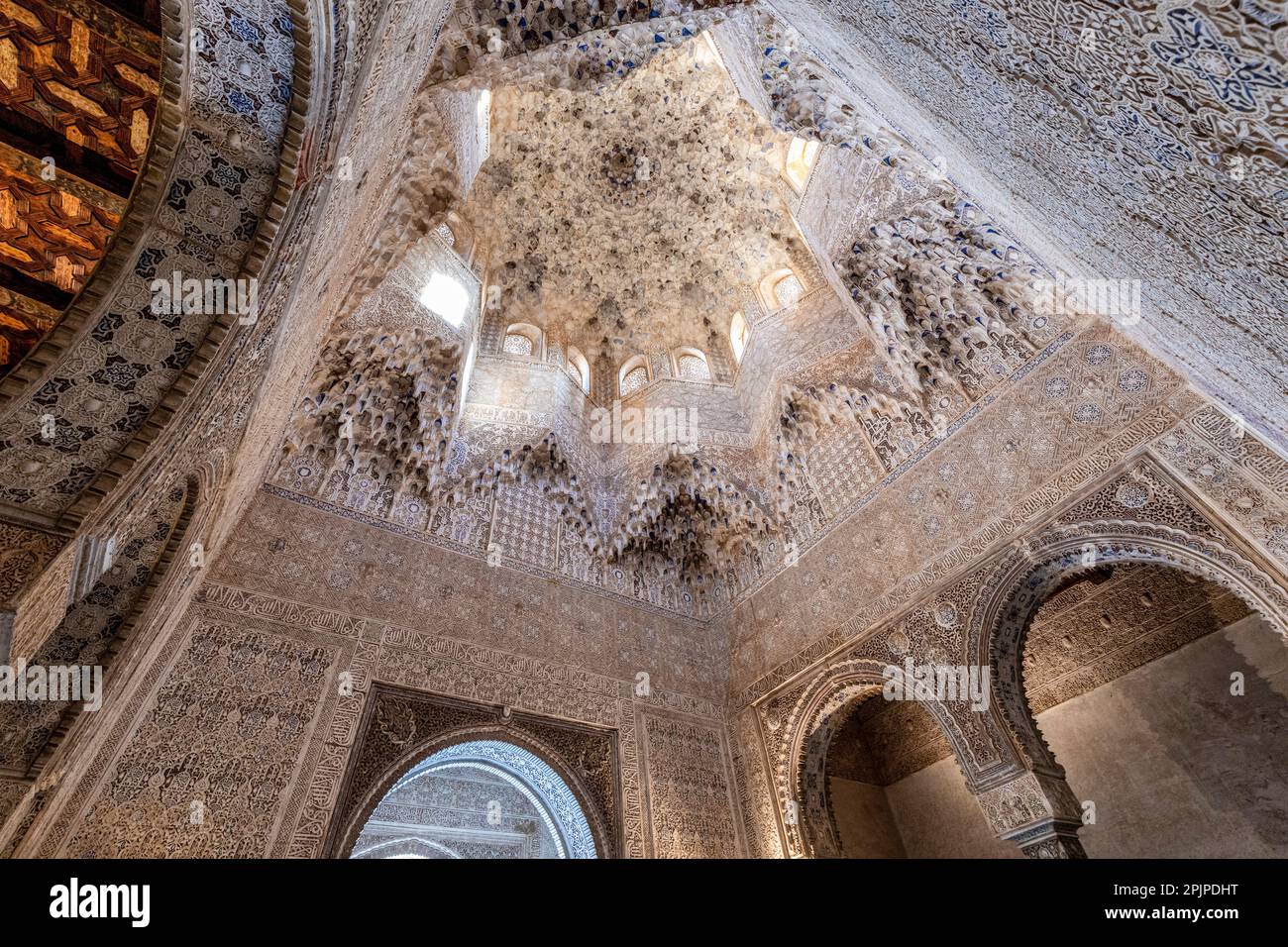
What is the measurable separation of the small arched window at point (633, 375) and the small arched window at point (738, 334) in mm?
1265

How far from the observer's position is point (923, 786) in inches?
323

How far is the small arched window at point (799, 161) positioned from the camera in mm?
6973

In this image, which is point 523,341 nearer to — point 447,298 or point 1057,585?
point 447,298

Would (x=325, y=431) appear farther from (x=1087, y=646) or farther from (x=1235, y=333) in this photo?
(x=1087, y=646)

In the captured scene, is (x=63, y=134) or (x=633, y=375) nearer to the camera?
(x=63, y=134)

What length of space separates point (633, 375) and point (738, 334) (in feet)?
5.25

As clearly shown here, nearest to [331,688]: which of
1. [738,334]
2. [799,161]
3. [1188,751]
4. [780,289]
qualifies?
[738,334]

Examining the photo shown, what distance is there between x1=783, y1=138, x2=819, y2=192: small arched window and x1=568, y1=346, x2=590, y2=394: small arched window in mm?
3513

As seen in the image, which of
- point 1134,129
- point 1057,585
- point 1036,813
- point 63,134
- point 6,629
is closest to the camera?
point 1134,129

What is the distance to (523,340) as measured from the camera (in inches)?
323

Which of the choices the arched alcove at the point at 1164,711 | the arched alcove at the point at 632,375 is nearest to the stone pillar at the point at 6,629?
the arched alcove at the point at 632,375

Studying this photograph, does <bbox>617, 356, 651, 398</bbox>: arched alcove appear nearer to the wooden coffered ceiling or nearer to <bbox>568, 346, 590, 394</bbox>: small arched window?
<bbox>568, 346, 590, 394</bbox>: small arched window

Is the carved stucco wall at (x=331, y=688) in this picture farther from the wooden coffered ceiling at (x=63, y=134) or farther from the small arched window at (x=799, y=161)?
the small arched window at (x=799, y=161)

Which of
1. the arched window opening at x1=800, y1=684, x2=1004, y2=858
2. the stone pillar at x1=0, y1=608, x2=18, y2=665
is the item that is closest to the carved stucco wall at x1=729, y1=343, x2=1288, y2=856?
the arched window opening at x1=800, y1=684, x2=1004, y2=858
